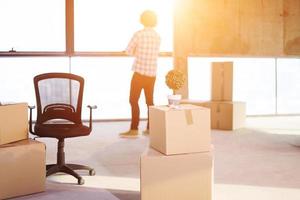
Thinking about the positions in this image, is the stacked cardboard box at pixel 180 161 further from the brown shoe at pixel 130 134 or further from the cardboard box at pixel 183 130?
the brown shoe at pixel 130 134

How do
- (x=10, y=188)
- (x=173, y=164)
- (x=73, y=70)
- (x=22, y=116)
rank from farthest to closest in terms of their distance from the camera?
(x=73, y=70) < (x=22, y=116) < (x=10, y=188) < (x=173, y=164)

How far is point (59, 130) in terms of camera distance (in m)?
3.31

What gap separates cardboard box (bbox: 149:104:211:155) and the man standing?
2.74m

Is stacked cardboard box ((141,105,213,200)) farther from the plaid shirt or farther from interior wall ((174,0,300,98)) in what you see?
interior wall ((174,0,300,98))

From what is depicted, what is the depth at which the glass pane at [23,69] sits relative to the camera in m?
6.81

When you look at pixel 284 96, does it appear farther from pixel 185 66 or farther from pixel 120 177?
pixel 120 177

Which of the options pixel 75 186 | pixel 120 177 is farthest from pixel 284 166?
pixel 75 186

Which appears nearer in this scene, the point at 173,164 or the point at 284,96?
the point at 173,164

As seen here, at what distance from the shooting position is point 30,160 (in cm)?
300

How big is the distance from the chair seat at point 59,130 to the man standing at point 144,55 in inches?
82.8

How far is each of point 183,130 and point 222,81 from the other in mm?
3703

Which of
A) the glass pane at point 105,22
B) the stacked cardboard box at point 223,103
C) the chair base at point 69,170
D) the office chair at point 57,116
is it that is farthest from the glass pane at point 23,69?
the chair base at point 69,170

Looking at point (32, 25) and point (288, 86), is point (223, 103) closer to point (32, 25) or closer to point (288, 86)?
point (288, 86)

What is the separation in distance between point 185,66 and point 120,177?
3815mm
